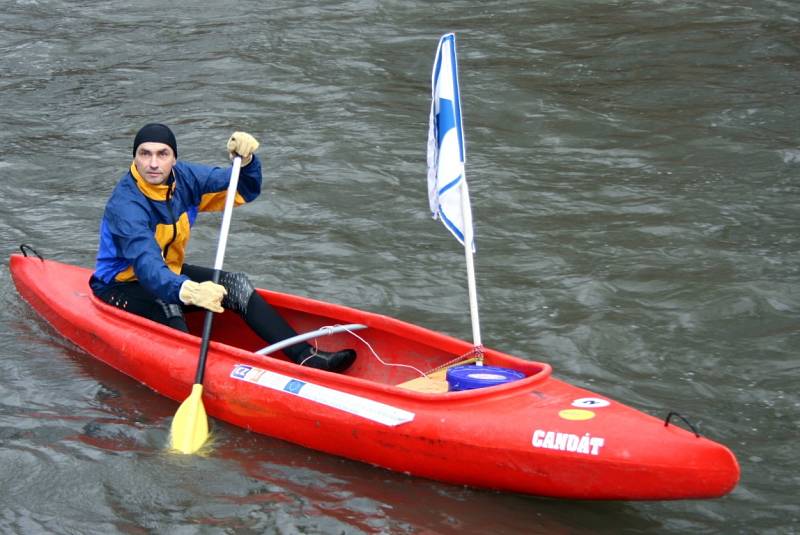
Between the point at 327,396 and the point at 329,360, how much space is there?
57cm

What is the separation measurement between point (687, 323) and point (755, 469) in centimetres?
171

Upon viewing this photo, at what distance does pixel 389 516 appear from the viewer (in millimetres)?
4980

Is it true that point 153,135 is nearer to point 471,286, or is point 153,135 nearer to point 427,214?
point 471,286

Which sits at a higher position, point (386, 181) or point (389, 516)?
point (386, 181)

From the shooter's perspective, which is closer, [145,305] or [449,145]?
[449,145]

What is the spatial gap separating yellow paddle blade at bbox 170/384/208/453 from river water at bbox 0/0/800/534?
113 millimetres

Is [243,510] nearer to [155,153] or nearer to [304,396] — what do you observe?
[304,396]

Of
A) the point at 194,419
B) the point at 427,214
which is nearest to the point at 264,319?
the point at 194,419

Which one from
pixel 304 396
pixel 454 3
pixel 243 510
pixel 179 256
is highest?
pixel 454 3

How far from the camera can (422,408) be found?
5168mm

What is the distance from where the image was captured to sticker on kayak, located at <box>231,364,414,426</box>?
17.1 ft

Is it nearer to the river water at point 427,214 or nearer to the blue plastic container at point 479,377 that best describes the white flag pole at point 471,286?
the blue plastic container at point 479,377

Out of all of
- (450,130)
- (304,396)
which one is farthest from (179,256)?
(450,130)

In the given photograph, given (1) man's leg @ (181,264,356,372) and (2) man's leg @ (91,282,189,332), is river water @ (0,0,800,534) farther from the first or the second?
(1) man's leg @ (181,264,356,372)
